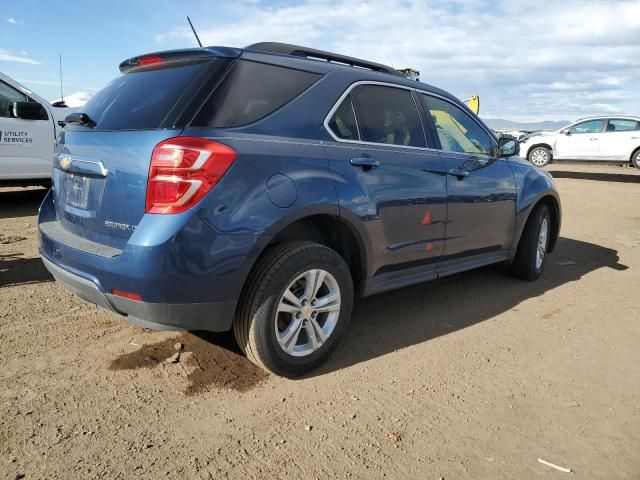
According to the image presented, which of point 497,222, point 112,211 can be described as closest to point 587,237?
point 497,222

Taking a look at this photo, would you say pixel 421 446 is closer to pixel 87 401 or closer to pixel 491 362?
pixel 491 362

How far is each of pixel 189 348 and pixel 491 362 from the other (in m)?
Result: 1.95

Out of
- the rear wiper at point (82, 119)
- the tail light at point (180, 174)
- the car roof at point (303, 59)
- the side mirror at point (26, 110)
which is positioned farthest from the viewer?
the side mirror at point (26, 110)

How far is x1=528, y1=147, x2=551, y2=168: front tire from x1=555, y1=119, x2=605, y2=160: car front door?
33cm

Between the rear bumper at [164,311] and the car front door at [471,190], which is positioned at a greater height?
the car front door at [471,190]

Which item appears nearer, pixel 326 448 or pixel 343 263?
pixel 326 448

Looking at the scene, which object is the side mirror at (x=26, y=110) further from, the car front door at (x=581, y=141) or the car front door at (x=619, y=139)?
the car front door at (x=619, y=139)

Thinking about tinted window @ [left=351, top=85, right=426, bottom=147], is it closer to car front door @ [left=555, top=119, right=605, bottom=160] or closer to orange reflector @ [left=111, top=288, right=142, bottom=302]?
orange reflector @ [left=111, top=288, right=142, bottom=302]

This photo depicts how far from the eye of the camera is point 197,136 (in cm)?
258

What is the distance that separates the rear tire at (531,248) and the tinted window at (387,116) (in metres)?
1.88

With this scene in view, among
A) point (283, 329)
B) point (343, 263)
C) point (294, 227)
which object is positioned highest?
point (294, 227)

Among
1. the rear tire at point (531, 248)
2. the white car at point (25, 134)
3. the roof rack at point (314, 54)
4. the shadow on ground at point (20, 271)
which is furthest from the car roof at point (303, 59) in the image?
the white car at point (25, 134)

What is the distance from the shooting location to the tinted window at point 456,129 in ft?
13.5

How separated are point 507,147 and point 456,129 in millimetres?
687
